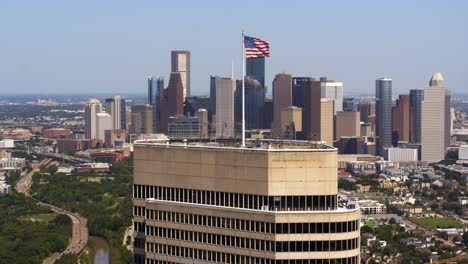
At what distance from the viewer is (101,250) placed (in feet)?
578

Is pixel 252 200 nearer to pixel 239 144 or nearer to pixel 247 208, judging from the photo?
pixel 247 208

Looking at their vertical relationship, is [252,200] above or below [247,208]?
above

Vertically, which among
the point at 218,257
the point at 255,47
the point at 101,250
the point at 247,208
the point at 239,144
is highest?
the point at 255,47

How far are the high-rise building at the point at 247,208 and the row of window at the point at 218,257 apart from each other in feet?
0.16

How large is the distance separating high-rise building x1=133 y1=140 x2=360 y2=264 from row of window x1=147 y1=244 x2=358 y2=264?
5 centimetres

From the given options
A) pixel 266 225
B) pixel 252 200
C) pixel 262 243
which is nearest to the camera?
pixel 266 225

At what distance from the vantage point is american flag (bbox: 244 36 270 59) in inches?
2432

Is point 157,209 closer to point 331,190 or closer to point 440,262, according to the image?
point 331,190

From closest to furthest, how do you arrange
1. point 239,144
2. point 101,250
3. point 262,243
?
point 262,243, point 239,144, point 101,250

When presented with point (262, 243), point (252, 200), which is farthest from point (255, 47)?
point (262, 243)

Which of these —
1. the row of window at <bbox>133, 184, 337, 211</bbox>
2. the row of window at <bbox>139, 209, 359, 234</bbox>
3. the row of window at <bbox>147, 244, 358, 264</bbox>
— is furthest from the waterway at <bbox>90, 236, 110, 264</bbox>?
the row of window at <bbox>139, 209, 359, 234</bbox>

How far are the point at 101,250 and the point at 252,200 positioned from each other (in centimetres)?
12142

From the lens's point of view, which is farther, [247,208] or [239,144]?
[239,144]

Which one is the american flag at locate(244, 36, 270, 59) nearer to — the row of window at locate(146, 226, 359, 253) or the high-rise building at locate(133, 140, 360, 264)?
the high-rise building at locate(133, 140, 360, 264)
